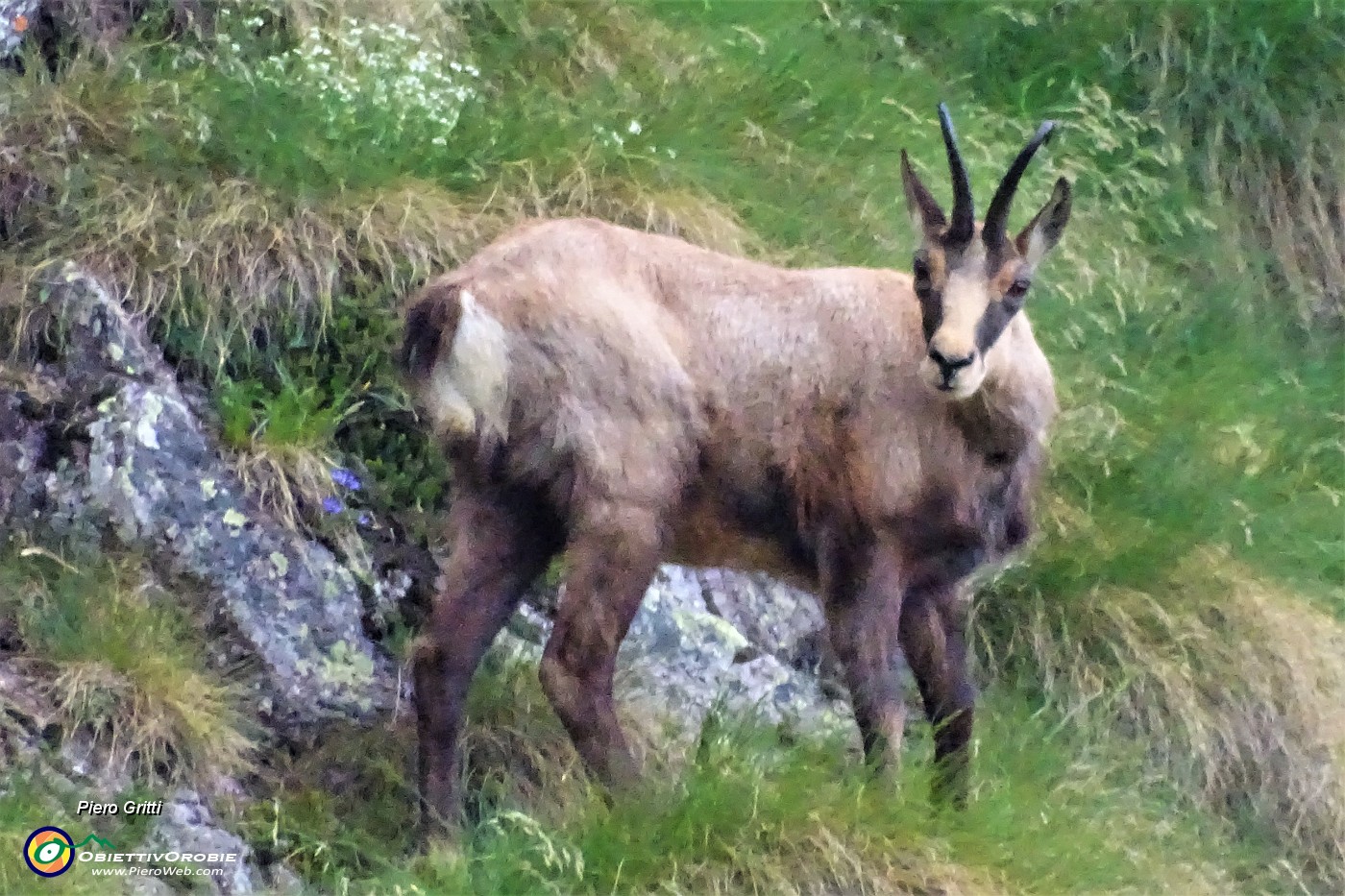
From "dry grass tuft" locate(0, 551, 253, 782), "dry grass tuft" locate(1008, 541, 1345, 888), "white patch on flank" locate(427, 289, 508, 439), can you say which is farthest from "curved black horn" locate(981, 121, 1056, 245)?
"dry grass tuft" locate(0, 551, 253, 782)

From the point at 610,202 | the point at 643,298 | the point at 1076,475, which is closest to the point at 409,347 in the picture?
the point at 643,298

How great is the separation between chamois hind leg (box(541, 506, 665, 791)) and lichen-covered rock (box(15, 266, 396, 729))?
29.2 inches

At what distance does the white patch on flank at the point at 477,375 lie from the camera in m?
3.22

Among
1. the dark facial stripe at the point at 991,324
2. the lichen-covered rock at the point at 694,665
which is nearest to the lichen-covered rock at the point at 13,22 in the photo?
the lichen-covered rock at the point at 694,665

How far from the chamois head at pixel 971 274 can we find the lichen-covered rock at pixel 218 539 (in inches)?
62.2

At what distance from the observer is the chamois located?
3.22 meters

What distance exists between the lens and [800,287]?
3.65 m

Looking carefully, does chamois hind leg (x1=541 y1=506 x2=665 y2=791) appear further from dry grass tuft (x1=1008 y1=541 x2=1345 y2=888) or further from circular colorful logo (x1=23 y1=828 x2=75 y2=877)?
dry grass tuft (x1=1008 y1=541 x2=1345 y2=888)

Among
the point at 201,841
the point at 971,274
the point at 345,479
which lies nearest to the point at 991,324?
the point at 971,274

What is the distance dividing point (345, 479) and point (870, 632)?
1497 millimetres

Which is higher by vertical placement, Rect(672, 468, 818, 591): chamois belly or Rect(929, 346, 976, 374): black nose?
Rect(929, 346, 976, 374): black nose

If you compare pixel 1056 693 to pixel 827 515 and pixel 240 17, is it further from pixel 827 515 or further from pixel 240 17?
pixel 240 17

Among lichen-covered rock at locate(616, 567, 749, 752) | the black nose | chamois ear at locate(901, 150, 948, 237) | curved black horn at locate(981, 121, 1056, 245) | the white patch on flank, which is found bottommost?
lichen-covered rock at locate(616, 567, 749, 752)

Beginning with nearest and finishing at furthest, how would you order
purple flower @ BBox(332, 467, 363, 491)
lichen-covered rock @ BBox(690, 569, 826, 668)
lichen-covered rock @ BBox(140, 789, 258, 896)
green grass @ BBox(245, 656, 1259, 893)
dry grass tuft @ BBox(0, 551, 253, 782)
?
green grass @ BBox(245, 656, 1259, 893) → lichen-covered rock @ BBox(140, 789, 258, 896) → dry grass tuft @ BBox(0, 551, 253, 782) → purple flower @ BBox(332, 467, 363, 491) → lichen-covered rock @ BBox(690, 569, 826, 668)
